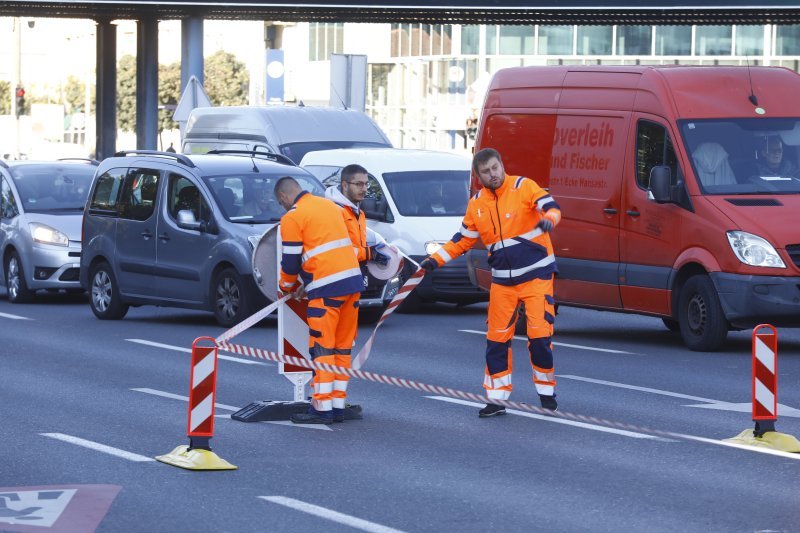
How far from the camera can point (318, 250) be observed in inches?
440

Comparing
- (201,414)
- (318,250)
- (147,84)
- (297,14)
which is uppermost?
(297,14)

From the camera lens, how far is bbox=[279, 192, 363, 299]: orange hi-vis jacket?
1116 cm

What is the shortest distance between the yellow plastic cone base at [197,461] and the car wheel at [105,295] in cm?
1052

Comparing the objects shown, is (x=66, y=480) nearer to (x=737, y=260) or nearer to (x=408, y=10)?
(x=737, y=260)

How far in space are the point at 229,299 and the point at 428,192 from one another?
3711mm

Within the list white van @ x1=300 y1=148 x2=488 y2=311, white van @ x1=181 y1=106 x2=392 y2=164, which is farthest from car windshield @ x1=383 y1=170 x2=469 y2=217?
white van @ x1=181 y1=106 x2=392 y2=164

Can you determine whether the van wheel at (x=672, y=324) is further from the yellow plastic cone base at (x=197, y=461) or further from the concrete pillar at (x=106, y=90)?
the concrete pillar at (x=106, y=90)

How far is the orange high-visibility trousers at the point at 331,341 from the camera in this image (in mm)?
11156

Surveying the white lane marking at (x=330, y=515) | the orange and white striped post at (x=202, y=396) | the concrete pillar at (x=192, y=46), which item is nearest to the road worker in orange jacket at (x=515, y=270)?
the orange and white striped post at (x=202, y=396)

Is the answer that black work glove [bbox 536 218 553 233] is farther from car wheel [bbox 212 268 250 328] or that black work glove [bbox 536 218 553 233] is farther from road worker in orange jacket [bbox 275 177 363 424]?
car wheel [bbox 212 268 250 328]

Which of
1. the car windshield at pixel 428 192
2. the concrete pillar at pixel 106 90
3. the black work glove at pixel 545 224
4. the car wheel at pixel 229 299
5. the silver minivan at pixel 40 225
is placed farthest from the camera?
the concrete pillar at pixel 106 90

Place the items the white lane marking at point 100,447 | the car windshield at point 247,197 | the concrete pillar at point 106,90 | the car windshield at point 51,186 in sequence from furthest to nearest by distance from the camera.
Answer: the concrete pillar at point 106,90, the car windshield at point 51,186, the car windshield at point 247,197, the white lane marking at point 100,447

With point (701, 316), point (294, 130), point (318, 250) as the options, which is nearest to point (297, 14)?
point (294, 130)

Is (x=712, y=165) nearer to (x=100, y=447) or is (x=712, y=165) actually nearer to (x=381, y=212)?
(x=381, y=212)
